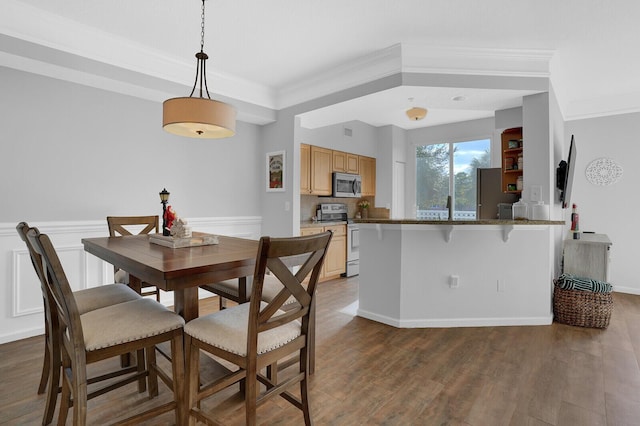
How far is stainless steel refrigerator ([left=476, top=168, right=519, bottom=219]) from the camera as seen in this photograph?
4.48 m

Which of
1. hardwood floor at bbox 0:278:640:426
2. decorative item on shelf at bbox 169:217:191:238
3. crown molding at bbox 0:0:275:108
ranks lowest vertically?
Answer: hardwood floor at bbox 0:278:640:426

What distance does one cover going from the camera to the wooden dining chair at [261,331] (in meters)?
1.31

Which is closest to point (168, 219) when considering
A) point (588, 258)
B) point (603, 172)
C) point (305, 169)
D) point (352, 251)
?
point (305, 169)

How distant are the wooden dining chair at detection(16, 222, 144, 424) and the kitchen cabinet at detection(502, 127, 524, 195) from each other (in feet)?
12.7

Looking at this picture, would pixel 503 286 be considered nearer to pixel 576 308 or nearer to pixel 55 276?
pixel 576 308

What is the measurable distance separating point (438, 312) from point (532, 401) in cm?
121

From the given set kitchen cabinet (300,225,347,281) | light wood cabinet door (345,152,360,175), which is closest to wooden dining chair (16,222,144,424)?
kitchen cabinet (300,225,347,281)

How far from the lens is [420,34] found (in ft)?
9.43

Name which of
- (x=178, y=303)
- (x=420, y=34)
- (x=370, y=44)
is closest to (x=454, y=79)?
(x=420, y=34)

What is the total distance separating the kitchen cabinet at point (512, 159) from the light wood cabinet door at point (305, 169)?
2.54m

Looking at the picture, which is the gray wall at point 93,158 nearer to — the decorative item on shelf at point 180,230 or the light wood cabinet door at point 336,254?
the decorative item on shelf at point 180,230

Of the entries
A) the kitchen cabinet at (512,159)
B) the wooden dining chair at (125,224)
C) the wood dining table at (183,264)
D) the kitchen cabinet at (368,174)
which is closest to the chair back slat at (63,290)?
the wood dining table at (183,264)

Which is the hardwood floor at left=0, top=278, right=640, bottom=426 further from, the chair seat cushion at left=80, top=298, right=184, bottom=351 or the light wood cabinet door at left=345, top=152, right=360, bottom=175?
the light wood cabinet door at left=345, top=152, right=360, bottom=175

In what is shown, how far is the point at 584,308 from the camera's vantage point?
3111 mm
